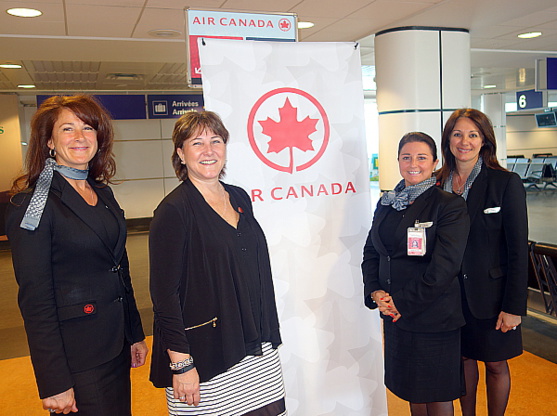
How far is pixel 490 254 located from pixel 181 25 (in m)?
4.13

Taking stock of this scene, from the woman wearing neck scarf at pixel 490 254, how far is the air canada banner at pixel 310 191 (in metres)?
0.49

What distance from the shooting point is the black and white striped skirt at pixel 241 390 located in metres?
1.89

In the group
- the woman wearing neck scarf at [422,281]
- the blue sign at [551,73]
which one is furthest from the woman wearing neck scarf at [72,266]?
the blue sign at [551,73]

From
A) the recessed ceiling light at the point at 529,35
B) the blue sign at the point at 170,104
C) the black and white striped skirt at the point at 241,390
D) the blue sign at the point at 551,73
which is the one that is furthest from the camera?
the blue sign at the point at 170,104

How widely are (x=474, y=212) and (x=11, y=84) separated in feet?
34.4

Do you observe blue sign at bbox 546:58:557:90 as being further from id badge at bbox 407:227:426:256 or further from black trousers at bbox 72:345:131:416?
black trousers at bbox 72:345:131:416

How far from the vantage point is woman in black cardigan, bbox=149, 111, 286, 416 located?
1.78 metres

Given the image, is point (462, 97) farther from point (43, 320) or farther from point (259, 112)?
point (43, 320)

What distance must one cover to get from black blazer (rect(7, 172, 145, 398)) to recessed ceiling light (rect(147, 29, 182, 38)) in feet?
13.9

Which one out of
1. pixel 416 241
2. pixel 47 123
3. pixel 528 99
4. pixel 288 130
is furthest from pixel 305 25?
pixel 528 99

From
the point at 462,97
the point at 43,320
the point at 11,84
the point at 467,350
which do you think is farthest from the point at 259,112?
the point at 11,84

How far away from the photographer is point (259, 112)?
96.7 inches

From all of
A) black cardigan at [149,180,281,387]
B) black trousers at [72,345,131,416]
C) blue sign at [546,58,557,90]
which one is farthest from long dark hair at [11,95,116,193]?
blue sign at [546,58,557,90]

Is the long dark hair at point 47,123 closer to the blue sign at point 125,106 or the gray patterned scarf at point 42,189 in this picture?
the gray patterned scarf at point 42,189
